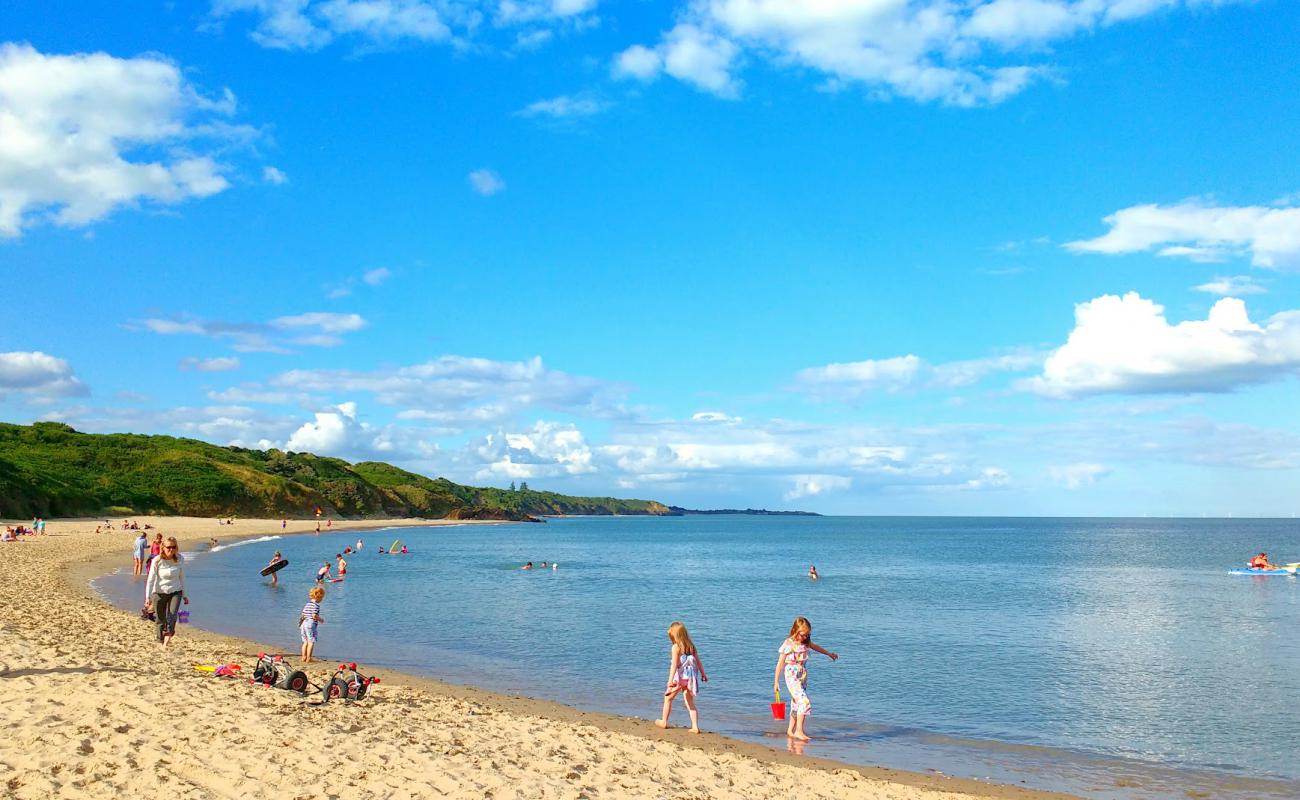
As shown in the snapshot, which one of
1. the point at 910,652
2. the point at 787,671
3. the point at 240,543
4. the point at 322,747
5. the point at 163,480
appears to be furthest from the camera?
the point at 163,480

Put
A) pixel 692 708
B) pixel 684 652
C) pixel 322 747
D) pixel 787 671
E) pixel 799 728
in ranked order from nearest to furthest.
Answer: pixel 322 747 → pixel 684 652 → pixel 692 708 → pixel 787 671 → pixel 799 728

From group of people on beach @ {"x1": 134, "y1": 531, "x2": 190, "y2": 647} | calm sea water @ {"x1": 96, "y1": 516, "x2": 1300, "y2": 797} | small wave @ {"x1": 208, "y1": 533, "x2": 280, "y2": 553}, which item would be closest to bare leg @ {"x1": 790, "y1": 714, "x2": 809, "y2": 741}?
calm sea water @ {"x1": 96, "y1": 516, "x2": 1300, "y2": 797}

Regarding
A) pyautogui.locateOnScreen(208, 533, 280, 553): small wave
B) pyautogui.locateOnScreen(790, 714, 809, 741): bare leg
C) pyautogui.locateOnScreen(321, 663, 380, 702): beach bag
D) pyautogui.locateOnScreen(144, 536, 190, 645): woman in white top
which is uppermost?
pyautogui.locateOnScreen(144, 536, 190, 645): woman in white top

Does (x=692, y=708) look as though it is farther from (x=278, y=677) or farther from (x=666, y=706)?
(x=278, y=677)

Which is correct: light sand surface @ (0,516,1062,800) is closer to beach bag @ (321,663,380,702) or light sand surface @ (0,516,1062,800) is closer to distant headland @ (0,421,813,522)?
beach bag @ (321,663,380,702)

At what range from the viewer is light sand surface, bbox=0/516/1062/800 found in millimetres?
8359

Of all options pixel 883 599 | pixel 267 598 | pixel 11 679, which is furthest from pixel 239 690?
pixel 883 599

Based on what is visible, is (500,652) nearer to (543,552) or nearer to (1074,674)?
(1074,674)

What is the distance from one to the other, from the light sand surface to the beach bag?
0.64ft

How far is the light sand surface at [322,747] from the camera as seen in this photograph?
8.36 meters

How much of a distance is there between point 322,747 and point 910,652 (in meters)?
20.1

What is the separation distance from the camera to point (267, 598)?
112ft

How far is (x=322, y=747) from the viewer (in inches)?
384

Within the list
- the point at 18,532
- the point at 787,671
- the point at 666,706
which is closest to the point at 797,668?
the point at 787,671
